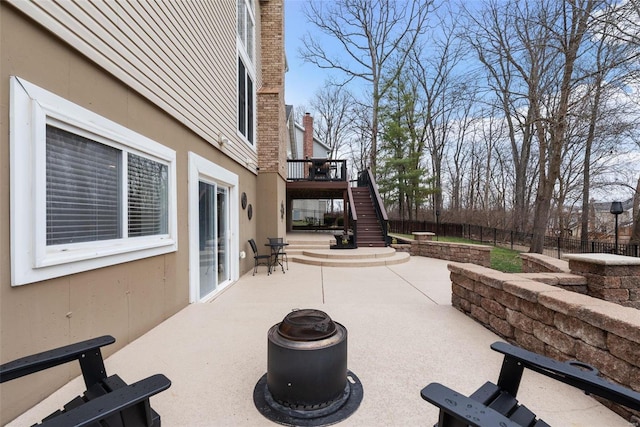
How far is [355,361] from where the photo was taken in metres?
2.66

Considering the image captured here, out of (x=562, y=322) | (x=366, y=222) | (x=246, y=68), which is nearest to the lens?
(x=562, y=322)

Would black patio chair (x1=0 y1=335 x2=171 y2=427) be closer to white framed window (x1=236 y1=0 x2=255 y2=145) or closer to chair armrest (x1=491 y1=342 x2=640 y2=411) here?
chair armrest (x1=491 y1=342 x2=640 y2=411)

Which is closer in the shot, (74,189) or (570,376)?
(570,376)

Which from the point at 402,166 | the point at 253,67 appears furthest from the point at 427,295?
the point at 402,166

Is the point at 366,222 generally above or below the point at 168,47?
below

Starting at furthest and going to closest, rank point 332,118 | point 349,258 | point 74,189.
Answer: point 332,118 → point 349,258 → point 74,189

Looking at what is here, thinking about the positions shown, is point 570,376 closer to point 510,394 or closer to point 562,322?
point 510,394

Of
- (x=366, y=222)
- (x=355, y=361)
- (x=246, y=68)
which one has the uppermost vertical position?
(x=246, y=68)

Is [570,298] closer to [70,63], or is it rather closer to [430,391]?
[430,391]

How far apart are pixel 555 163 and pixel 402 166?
30.0ft

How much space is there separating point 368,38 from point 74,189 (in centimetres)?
1898

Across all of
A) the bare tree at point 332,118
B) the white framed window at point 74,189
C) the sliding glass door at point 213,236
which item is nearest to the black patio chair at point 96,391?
the white framed window at point 74,189

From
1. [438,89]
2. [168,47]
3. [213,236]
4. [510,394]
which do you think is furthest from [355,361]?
[438,89]

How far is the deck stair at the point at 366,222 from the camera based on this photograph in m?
10.3
